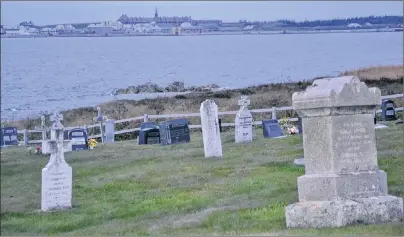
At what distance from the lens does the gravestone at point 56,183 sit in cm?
1648

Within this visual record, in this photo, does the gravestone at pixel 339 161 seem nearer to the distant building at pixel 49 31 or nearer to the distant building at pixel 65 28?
the distant building at pixel 65 28

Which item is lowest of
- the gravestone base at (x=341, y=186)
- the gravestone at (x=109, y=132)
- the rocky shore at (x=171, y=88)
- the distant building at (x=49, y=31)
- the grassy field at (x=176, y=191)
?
the gravestone at (x=109, y=132)

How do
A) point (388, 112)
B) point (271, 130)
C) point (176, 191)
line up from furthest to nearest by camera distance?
point (388, 112) → point (271, 130) → point (176, 191)

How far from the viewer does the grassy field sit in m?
13.3

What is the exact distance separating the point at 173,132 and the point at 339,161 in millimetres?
14947

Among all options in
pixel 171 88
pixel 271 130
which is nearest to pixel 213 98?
pixel 171 88

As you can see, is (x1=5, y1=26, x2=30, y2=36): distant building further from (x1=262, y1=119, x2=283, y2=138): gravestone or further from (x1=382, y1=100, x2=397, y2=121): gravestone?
(x1=382, y1=100, x2=397, y2=121): gravestone

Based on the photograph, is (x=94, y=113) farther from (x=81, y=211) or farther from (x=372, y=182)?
(x=372, y=182)

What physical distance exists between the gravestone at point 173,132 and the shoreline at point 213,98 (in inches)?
408

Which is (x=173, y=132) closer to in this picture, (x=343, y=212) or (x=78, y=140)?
(x=78, y=140)

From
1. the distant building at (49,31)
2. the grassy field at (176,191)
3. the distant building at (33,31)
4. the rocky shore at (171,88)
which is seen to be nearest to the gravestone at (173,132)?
the grassy field at (176,191)

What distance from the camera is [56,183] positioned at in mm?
16578

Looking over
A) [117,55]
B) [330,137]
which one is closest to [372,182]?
[330,137]

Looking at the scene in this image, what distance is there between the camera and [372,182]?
40.7 feet
